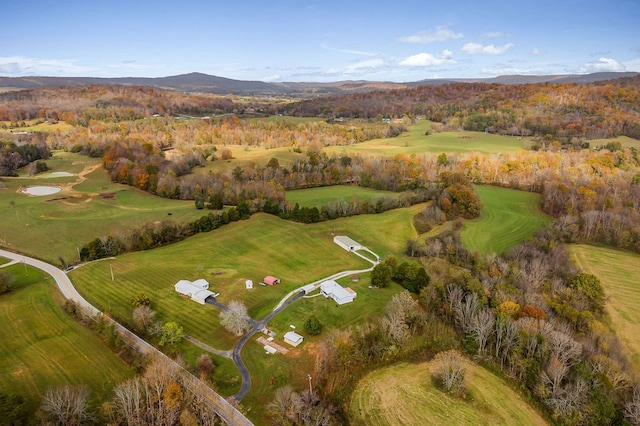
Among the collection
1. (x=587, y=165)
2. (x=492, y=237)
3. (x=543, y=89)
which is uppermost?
(x=543, y=89)

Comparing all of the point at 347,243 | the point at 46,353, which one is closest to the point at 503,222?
the point at 347,243

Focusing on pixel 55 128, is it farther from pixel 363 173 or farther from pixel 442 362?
pixel 442 362

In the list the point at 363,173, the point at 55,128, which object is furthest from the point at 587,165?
the point at 55,128

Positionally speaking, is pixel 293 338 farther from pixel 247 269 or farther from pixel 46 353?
pixel 46 353

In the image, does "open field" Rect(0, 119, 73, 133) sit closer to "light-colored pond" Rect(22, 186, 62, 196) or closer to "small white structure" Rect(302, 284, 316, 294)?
"light-colored pond" Rect(22, 186, 62, 196)

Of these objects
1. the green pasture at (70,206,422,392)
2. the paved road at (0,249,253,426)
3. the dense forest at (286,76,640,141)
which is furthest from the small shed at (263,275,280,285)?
the dense forest at (286,76,640,141)

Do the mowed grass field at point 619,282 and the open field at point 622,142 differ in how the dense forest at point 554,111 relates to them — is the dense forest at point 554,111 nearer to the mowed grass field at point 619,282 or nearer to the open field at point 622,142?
the open field at point 622,142
